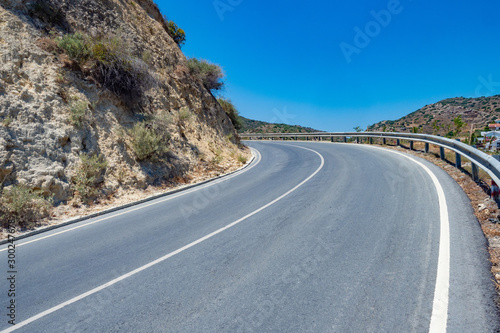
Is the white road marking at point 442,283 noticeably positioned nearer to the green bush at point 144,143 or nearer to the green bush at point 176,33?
the green bush at point 144,143

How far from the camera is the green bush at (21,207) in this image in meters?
6.21

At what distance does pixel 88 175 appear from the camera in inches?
334

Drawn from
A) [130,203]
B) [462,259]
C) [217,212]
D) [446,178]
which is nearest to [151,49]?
[130,203]

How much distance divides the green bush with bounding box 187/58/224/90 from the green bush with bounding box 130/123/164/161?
9444 millimetres

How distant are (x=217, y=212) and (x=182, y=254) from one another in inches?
91.7

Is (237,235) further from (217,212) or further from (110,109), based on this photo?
(110,109)

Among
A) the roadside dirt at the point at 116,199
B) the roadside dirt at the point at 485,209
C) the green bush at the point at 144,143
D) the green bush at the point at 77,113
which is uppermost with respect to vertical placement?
the green bush at the point at 77,113

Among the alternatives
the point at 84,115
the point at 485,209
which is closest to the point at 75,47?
the point at 84,115

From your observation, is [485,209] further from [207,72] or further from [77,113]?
[207,72]

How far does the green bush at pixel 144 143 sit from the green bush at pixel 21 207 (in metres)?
3.73

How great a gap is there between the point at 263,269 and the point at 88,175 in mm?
6902

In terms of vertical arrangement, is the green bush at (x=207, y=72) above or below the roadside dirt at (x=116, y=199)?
above

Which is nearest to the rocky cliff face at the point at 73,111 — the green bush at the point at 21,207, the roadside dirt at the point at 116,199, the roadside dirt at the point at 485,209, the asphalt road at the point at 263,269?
the roadside dirt at the point at 116,199

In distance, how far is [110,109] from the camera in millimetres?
10992
